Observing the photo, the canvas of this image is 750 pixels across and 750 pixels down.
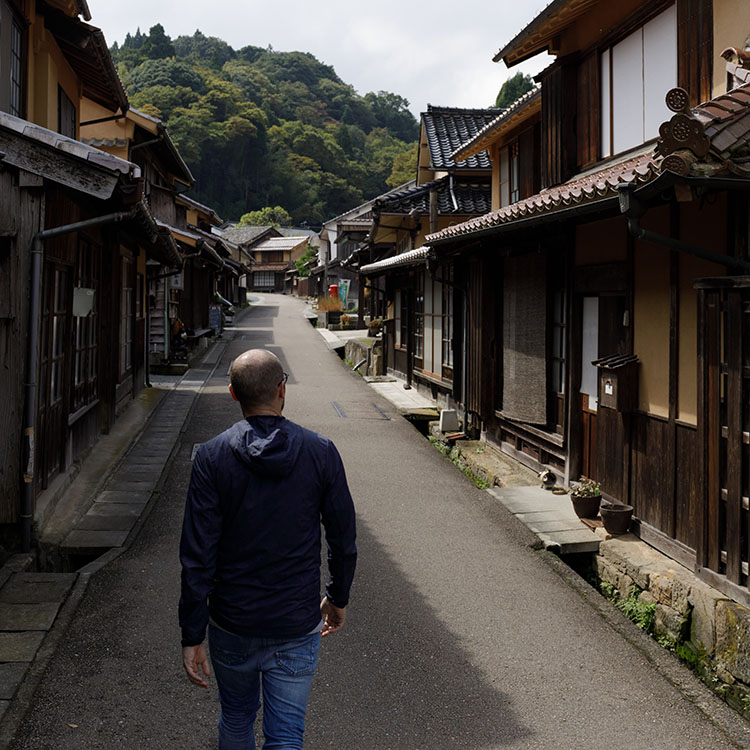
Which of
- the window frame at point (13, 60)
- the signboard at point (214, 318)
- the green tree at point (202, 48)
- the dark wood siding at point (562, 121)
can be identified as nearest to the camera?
the window frame at point (13, 60)

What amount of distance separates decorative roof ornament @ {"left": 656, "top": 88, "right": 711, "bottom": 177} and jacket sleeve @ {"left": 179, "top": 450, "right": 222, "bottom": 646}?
3.71 meters

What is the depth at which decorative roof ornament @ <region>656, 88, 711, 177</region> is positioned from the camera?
4.98 m

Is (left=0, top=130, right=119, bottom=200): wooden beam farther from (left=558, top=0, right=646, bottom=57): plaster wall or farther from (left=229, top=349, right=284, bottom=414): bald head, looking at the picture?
(left=558, top=0, right=646, bottom=57): plaster wall

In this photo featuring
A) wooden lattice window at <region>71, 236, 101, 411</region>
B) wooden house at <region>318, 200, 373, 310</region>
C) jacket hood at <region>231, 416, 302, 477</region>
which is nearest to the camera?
jacket hood at <region>231, 416, 302, 477</region>

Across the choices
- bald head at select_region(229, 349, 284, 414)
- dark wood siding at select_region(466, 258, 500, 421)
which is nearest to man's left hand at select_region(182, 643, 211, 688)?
bald head at select_region(229, 349, 284, 414)

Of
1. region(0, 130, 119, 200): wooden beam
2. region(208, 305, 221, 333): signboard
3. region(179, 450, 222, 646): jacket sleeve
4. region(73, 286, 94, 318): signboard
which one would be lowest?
region(179, 450, 222, 646): jacket sleeve

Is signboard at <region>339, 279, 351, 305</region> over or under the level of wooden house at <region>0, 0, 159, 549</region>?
over

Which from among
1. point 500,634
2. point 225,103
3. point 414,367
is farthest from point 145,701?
point 225,103

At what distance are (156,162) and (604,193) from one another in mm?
19268

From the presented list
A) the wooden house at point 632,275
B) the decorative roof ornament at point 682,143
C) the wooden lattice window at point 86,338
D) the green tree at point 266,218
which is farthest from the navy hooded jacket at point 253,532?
the green tree at point 266,218

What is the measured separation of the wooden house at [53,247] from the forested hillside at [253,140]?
65.6m

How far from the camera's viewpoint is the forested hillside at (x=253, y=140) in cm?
8412

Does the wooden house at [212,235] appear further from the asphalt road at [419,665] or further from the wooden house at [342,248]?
the asphalt road at [419,665]

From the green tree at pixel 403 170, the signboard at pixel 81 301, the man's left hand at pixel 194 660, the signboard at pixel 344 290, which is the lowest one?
the man's left hand at pixel 194 660
